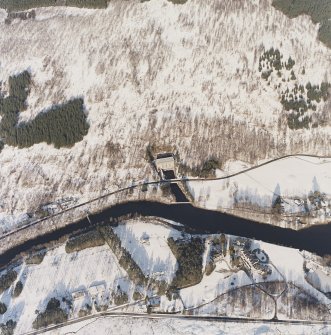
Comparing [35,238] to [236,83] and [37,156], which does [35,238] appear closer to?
[37,156]

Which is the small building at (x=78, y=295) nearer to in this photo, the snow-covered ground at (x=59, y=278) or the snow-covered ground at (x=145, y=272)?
the snow-covered ground at (x=145, y=272)

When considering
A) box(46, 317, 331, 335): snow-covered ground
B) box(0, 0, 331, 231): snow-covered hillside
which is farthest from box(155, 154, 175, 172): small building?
box(46, 317, 331, 335): snow-covered ground

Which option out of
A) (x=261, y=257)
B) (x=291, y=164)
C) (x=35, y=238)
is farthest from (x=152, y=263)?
(x=291, y=164)

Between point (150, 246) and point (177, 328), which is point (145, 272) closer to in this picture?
point (150, 246)

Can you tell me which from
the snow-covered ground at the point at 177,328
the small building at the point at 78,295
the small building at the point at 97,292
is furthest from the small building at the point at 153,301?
the small building at the point at 78,295

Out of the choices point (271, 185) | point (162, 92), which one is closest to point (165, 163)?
point (162, 92)

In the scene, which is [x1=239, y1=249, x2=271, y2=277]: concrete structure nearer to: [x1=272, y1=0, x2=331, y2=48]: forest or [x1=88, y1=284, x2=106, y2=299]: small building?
[x1=88, y1=284, x2=106, y2=299]: small building
